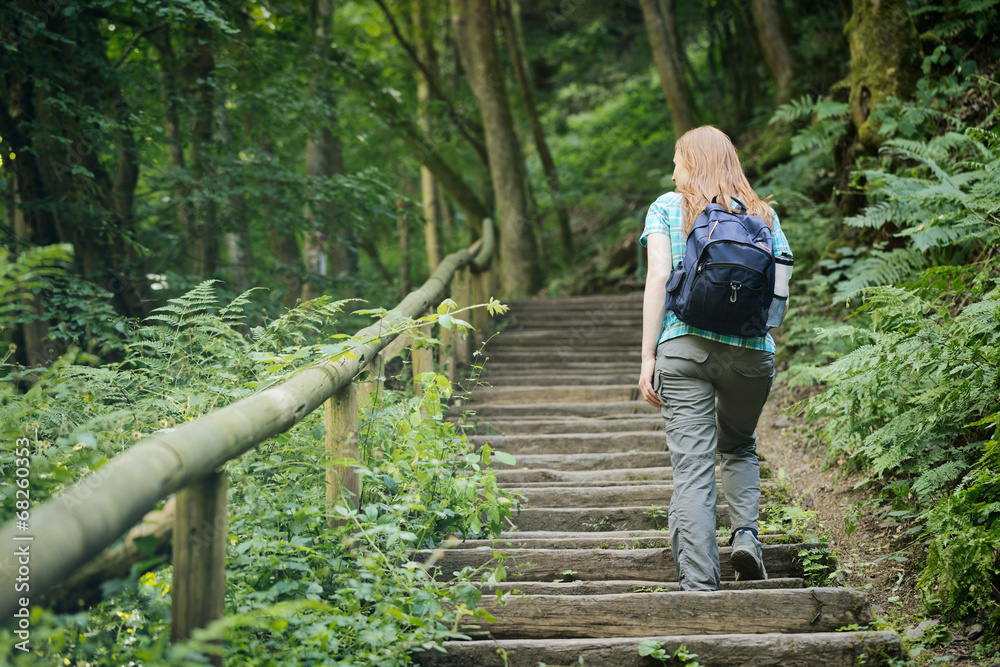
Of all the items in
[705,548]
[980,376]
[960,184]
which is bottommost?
[705,548]

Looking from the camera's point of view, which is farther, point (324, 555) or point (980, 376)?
point (980, 376)

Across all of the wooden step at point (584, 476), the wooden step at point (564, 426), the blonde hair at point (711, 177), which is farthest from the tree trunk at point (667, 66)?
the blonde hair at point (711, 177)

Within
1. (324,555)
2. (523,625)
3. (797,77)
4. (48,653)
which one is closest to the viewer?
(48,653)

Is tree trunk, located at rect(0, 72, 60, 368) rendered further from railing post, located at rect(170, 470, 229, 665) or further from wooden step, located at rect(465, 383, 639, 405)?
railing post, located at rect(170, 470, 229, 665)

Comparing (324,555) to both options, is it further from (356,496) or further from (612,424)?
(612,424)

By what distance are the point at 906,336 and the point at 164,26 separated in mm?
6811

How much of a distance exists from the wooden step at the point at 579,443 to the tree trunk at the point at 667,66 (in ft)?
28.1

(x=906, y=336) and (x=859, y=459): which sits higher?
(x=906, y=336)

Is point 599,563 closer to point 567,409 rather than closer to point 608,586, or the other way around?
point 608,586

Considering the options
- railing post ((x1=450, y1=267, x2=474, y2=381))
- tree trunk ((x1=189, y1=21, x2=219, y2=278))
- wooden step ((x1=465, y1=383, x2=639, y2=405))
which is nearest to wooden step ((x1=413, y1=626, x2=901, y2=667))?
wooden step ((x1=465, y1=383, x2=639, y2=405))

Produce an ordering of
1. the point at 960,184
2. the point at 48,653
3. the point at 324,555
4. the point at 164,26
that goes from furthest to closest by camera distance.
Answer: the point at 164,26 < the point at 960,184 < the point at 324,555 < the point at 48,653

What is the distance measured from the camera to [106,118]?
5566 mm

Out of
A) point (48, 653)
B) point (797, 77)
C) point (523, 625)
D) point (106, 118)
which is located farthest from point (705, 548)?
point (797, 77)

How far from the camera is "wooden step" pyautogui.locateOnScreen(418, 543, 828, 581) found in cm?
317
